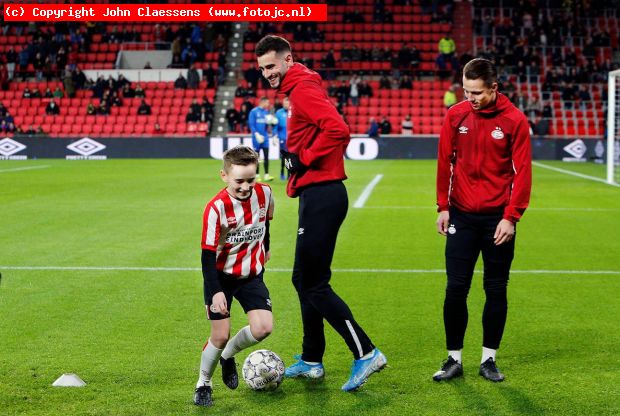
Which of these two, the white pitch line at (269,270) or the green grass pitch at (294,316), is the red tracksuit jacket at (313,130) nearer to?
the green grass pitch at (294,316)

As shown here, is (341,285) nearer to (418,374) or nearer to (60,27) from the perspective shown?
(418,374)

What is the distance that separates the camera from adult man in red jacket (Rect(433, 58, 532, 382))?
534 cm

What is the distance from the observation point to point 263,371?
5.24 metres

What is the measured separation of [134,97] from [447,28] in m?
14.2

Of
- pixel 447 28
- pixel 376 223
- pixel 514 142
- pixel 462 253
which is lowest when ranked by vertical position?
pixel 376 223

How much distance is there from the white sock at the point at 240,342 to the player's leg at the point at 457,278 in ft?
3.81

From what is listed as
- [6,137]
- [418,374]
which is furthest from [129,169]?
[418,374]

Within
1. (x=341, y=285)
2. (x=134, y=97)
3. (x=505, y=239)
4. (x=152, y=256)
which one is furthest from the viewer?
(x=134, y=97)

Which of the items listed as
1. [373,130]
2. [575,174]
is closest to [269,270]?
[575,174]

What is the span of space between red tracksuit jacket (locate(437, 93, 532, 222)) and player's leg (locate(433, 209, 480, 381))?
11 cm

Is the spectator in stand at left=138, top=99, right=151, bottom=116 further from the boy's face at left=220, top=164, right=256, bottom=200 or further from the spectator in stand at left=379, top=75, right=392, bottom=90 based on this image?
the boy's face at left=220, top=164, right=256, bottom=200

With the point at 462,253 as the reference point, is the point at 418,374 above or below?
below

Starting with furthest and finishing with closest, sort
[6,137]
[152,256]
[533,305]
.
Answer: [6,137]
[152,256]
[533,305]

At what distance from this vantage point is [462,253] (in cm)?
551
